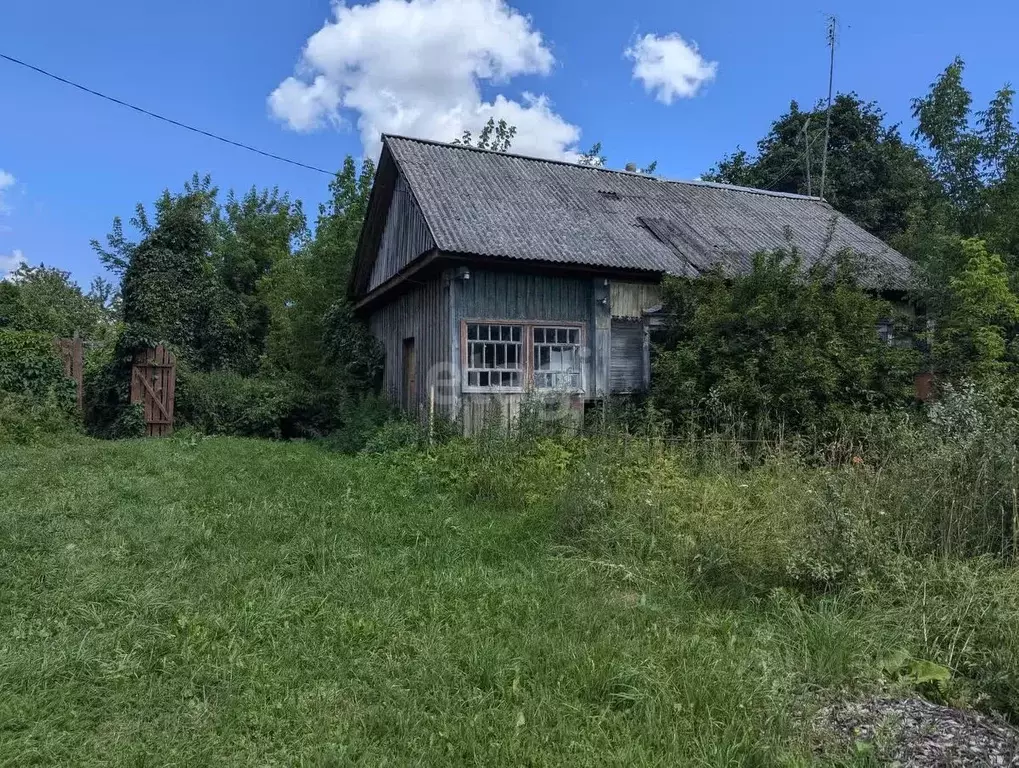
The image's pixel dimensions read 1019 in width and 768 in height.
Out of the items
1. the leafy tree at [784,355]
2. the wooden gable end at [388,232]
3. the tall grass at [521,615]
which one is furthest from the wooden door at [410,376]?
the tall grass at [521,615]

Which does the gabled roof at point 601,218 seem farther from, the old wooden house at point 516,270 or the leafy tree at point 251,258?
the leafy tree at point 251,258

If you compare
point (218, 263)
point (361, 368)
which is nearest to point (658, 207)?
point (361, 368)

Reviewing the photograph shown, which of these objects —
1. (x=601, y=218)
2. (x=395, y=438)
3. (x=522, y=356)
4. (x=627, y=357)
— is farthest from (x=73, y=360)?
(x=627, y=357)

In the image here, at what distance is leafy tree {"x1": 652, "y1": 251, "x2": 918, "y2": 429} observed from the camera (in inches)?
345

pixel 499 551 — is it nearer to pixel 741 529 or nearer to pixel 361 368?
pixel 741 529

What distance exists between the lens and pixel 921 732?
2.61 m

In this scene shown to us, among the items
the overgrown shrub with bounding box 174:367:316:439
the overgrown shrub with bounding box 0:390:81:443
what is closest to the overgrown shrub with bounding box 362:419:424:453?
the overgrown shrub with bounding box 174:367:316:439

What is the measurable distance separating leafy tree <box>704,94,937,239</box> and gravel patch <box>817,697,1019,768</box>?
23502 mm

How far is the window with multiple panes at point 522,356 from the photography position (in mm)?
10234

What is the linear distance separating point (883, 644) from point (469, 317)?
7.67 metres

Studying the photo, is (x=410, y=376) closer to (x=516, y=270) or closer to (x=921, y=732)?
(x=516, y=270)

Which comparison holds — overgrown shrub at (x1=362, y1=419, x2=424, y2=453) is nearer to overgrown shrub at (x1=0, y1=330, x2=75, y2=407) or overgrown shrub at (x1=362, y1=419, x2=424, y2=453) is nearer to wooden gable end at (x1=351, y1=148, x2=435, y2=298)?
wooden gable end at (x1=351, y1=148, x2=435, y2=298)

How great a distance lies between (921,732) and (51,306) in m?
32.0

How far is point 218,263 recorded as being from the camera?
79.3 feet
